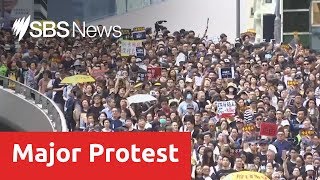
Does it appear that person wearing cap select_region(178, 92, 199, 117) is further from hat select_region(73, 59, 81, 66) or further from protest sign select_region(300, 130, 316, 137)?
hat select_region(73, 59, 81, 66)

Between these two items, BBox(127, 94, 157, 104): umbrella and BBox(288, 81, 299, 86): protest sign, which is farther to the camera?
BBox(288, 81, 299, 86): protest sign

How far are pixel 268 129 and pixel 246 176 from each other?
298 centimetres

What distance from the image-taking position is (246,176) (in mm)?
23250

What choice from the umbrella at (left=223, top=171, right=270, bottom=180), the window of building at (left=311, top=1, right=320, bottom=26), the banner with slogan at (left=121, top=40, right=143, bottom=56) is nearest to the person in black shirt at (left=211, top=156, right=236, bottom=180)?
the umbrella at (left=223, top=171, right=270, bottom=180)

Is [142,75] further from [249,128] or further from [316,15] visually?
[316,15]

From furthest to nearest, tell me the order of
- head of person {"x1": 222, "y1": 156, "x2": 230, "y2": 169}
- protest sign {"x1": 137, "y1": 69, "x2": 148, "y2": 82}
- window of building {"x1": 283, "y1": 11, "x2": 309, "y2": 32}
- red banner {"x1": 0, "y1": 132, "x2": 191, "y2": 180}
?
window of building {"x1": 283, "y1": 11, "x2": 309, "y2": 32} < protest sign {"x1": 137, "y1": 69, "x2": 148, "y2": 82} < head of person {"x1": 222, "y1": 156, "x2": 230, "y2": 169} < red banner {"x1": 0, "y1": 132, "x2": 191, "y2": 180}

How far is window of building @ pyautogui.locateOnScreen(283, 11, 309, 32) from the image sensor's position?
4981cm

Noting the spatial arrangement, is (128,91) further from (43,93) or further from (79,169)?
(79,169)

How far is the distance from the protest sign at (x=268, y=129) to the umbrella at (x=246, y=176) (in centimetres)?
265

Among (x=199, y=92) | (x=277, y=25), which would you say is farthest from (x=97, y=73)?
(x=277, y=25)

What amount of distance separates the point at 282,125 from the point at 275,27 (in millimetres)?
16823

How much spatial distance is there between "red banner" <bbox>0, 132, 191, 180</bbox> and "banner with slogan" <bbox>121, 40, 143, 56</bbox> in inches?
377

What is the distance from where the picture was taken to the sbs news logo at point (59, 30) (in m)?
36.5

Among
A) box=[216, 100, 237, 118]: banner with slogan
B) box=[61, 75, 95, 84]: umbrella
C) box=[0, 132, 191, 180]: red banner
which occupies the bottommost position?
box=[0, 132, 191, 180]: red banner
